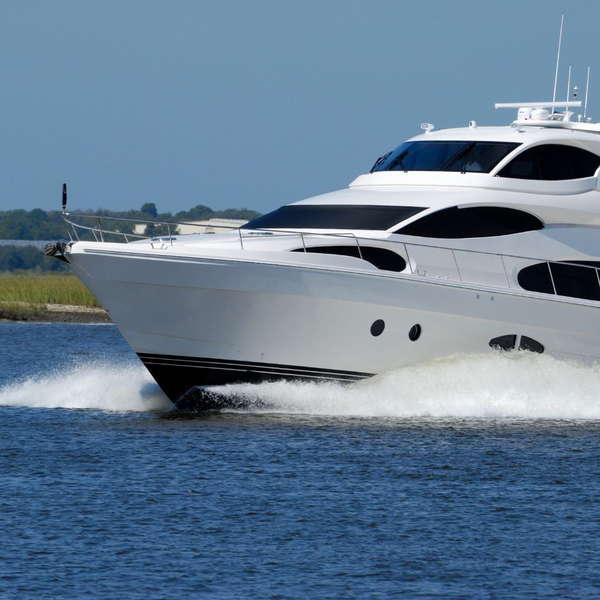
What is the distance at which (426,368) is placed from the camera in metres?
15.6

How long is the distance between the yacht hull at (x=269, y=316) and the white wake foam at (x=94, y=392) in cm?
102

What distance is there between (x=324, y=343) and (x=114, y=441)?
9.41 ft

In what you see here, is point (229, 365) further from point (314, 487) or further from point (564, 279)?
point (564, 279)

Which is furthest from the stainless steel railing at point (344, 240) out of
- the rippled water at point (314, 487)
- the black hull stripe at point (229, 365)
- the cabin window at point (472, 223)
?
the black hull stripe at point (229, 365)

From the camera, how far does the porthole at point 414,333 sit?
15305 mm

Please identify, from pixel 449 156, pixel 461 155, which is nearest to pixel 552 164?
pixel 461 155

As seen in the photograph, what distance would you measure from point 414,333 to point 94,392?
4.56 metres

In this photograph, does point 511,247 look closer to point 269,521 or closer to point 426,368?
point 426,368

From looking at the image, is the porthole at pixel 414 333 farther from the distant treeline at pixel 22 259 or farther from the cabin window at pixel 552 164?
the distant treeline at pixel 22 259

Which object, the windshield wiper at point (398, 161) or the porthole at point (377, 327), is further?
the windshield wiper at point (398, 161)

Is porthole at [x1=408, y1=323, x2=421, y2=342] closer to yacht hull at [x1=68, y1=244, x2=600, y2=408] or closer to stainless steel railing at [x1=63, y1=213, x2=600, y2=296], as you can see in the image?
yacht hull at [x1=68, y1=244, x2=600, y2=408]

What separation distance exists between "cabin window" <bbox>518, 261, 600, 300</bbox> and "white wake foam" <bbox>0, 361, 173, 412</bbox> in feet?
16.1

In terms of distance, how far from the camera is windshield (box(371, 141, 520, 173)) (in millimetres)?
16828

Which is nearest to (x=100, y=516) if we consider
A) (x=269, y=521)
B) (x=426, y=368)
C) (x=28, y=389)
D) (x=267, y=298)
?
(x=269, y=521)
